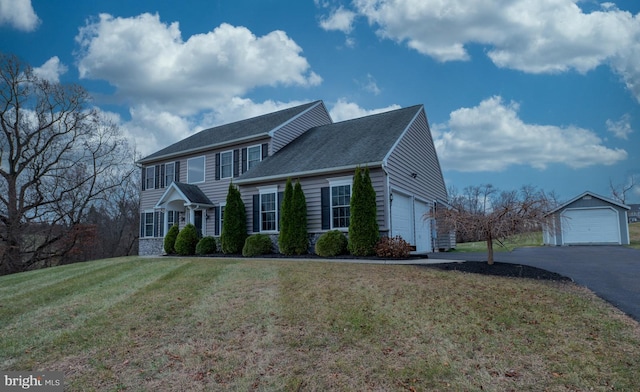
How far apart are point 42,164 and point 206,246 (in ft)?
49.9

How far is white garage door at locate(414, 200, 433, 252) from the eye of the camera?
51.1 ft

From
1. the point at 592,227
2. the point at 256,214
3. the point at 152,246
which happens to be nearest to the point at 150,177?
the point at 152,246

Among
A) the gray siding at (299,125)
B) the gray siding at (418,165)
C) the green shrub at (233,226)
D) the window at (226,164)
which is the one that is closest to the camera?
the gray siding at (418,165)

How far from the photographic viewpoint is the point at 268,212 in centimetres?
1511

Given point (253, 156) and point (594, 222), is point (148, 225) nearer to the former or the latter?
point (253, 156)

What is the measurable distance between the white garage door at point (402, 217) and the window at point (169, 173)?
41.2ft

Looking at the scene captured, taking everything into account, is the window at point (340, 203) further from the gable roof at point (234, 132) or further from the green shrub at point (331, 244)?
the gable roof at point (234, 132)

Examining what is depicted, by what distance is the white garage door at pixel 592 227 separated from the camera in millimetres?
22109

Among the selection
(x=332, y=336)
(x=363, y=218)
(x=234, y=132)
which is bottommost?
(x=332, y=336)

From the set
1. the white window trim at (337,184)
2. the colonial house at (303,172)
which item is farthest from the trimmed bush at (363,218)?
the white window trim at (337,184)

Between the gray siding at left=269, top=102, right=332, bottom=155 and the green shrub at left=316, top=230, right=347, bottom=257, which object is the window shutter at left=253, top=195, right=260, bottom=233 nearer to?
the gray siding at left=269, top=102, right=332, bottom=155

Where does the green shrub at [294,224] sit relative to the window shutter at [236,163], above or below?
below

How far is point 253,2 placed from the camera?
14094 millimetres

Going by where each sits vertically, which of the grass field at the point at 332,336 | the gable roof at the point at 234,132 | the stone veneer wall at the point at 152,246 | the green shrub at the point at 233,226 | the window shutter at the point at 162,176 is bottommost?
the grass field at the point at 332,336
